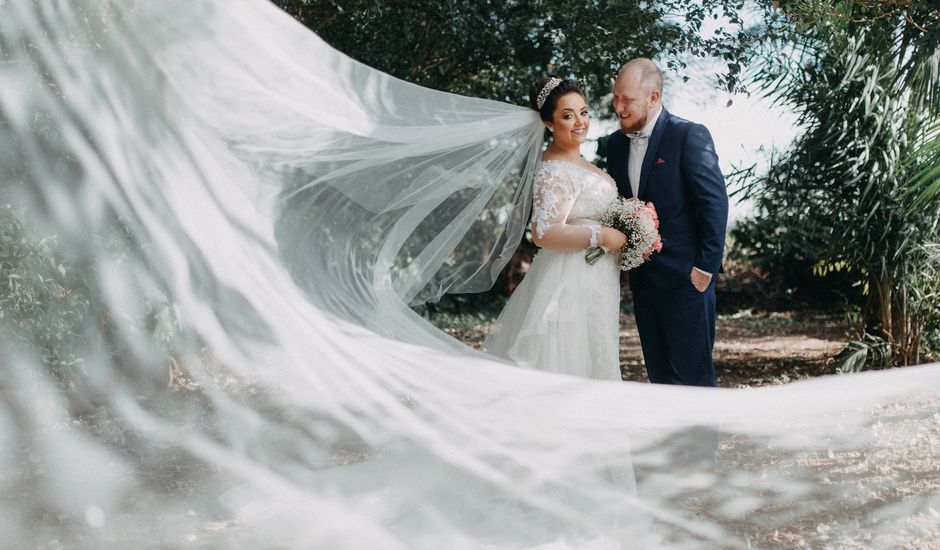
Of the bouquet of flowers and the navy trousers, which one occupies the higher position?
the bouquet of flowers

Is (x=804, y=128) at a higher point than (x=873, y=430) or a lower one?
higher

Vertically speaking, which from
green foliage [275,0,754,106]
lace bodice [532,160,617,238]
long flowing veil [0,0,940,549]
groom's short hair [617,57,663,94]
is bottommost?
long flowing veil [0,0,940,549]

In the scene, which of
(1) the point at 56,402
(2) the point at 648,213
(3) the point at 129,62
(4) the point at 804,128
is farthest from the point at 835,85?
(1) the point at 56,402

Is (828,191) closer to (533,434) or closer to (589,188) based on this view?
(589,188)

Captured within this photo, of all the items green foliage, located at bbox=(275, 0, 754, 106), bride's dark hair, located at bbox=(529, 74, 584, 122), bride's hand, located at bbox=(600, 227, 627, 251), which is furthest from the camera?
green foliage, located at bbox=(275, 0, 754, 106)

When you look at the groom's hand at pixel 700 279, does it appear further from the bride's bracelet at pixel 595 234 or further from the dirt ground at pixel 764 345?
the dirt ground at pixel 764 345

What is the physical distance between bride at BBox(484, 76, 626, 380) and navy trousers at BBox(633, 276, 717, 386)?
277 millimetres

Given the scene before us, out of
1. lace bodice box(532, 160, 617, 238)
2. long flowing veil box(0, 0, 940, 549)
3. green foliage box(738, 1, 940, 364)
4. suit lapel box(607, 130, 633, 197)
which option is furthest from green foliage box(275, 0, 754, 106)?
long flowing veil box(0, 0, 940, 549)

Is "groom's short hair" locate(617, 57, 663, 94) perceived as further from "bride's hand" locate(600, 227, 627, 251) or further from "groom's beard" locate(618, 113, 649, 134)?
"bride's hand" locate(600, 227, 627, 251)

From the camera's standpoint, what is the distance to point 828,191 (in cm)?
704

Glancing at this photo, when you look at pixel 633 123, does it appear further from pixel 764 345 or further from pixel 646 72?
pixel 764 345

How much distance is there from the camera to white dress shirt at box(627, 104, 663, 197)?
378 centimetres

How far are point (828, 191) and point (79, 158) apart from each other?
19.3ft

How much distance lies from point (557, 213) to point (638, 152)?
553mm
